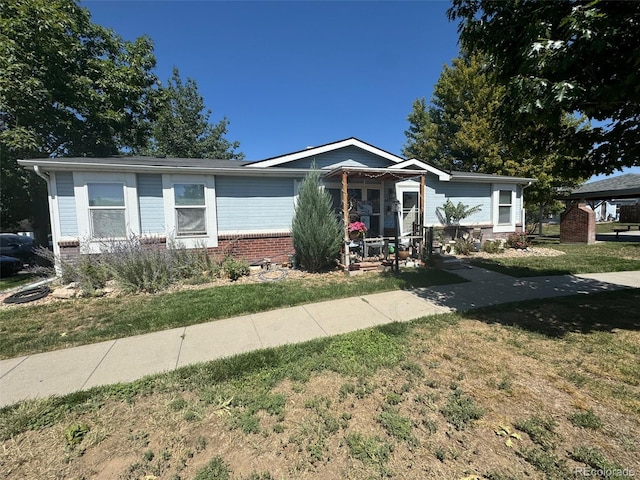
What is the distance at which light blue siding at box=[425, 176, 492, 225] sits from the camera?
1088cm

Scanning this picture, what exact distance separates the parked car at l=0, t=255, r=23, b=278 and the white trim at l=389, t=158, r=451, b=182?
44.2 ft

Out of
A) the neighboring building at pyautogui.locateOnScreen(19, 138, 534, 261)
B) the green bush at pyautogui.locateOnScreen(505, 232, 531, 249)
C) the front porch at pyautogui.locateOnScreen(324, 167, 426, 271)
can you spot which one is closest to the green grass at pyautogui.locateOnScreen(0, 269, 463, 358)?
the front porch at pyautogui.locateOnScreen(324, 167, 426, 271)

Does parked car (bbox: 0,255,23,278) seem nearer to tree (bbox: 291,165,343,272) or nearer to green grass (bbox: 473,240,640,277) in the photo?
tree (bbox: 291,165,343,272)

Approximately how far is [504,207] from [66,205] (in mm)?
15606

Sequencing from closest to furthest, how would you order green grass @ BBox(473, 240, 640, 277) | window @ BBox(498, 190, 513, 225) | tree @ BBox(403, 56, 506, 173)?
green grass @ BBox(473, 240, 640, 277)
window @ BBox(498, 190, 513, 225)
tree @ BBox(403, 56, 506, 173)

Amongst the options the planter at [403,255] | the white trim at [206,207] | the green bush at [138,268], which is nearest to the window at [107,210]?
the green bush at [138,268]

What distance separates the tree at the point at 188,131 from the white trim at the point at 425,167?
22.3 m

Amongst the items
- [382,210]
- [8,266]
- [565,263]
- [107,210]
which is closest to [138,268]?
[107,210]

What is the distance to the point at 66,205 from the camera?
7.20 meters

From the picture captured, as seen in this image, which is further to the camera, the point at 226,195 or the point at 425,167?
the point at 425,167

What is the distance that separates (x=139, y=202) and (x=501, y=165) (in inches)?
716

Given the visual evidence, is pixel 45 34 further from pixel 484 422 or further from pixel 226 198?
pixel 484 422

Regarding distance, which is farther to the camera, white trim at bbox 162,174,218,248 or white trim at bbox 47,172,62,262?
white trim at bbox 162,174,218,248

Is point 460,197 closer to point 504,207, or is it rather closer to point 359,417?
point 504,207
